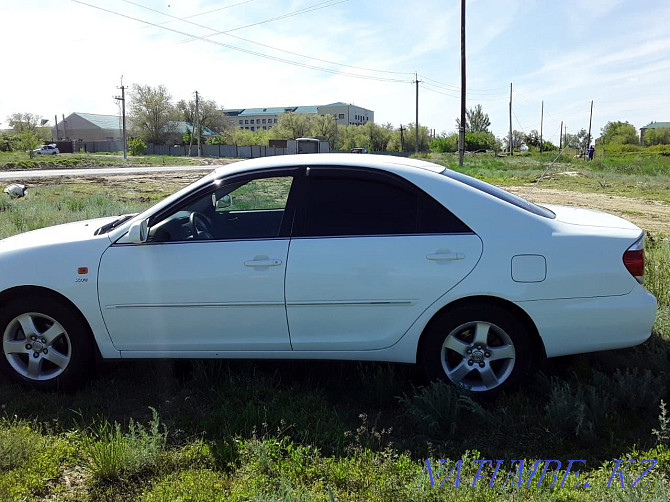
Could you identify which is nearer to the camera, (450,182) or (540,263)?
(540,263)

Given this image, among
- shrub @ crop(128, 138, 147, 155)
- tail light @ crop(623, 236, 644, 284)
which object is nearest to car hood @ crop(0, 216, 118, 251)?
tail light @ crop(623, 236, 644, 284)

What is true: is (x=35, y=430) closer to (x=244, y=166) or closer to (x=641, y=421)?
(x=244, y=166)

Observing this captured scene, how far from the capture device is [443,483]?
9.53 feet

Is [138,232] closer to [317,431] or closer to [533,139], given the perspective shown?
[317,431]

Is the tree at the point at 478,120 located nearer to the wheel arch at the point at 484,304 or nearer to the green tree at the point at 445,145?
the green tree at the point at 445,145

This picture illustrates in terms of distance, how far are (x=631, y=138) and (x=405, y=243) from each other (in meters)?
118

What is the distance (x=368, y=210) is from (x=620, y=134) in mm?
117539

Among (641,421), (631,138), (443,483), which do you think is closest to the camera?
(443,483)

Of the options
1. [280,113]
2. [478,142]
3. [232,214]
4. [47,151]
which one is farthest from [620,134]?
[232,214]

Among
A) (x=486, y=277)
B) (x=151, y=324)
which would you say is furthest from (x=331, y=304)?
(x=151, y=324)

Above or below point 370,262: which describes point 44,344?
below

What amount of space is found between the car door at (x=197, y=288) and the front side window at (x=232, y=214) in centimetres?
1

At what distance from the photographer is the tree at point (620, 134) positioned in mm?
101562

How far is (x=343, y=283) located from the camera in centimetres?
373
